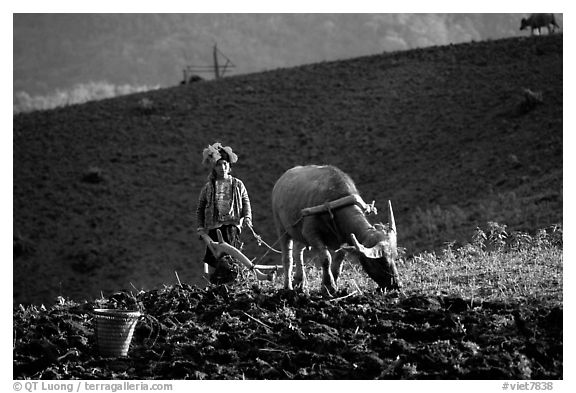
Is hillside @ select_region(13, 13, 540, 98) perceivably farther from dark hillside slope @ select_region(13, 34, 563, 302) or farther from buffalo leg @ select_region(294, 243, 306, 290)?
buffalo leg @ select_region(294, 243, 306, 290)

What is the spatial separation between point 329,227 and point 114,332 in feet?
10.6

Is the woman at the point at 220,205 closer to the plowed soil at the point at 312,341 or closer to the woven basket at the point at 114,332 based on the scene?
the plowed soil at the point at 312,341

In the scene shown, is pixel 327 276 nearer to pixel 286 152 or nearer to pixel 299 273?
pixel 299 273

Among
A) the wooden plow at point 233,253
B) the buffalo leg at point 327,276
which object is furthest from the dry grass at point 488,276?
the wooden plow at point 233,253

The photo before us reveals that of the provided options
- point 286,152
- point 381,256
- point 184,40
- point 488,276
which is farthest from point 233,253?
point 184,40

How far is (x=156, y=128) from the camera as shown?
135 feet

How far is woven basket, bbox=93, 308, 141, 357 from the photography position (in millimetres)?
A: 9078

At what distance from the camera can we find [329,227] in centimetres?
1130

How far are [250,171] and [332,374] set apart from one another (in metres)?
28.3

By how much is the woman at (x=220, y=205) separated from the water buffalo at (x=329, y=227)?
25.0 inches

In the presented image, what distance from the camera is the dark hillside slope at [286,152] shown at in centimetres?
3008

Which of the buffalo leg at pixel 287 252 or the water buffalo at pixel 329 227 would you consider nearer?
the water buffalo at pixel 329 227
